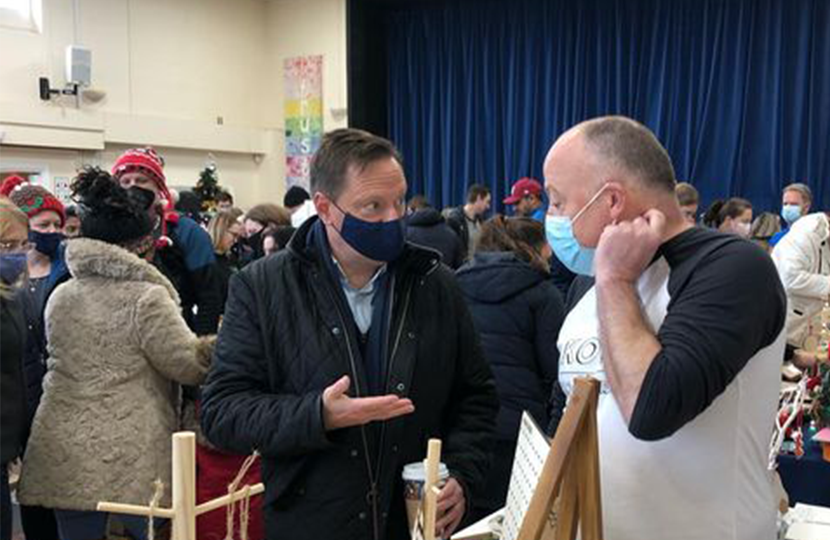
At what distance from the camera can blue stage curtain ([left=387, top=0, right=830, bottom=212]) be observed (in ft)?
25.6

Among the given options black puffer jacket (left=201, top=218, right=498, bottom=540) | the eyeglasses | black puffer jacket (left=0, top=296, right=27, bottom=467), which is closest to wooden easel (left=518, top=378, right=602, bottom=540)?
black puffer jacket (left=201, top=218, right=498, bottom=540)

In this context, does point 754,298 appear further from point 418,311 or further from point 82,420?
point 82,420

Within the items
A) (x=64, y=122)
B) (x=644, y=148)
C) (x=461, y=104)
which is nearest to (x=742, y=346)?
(x=644, y=148)

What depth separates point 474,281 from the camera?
2.75 m

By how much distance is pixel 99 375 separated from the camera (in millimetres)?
2184

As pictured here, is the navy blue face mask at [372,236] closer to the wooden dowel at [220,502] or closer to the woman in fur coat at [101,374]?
the wooden dowel at [220,502]

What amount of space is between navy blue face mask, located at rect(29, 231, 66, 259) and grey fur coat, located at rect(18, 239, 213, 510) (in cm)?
91

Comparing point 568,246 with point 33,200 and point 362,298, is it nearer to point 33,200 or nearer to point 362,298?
point 362,298

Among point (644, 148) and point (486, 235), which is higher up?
point (644, 148)

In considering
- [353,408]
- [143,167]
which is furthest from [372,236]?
[143,167]

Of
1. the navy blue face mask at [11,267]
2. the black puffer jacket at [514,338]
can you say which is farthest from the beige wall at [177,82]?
the black puffer jacket at [514,338]

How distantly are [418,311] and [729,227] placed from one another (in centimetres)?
379

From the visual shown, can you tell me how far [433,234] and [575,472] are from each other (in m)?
3.96

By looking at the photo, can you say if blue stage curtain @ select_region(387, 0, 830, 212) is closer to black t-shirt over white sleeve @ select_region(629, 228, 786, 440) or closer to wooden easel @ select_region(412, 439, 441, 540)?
black t-shirt over white sleeve @ select_region(629, 228, 786, 440)
